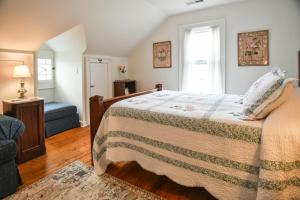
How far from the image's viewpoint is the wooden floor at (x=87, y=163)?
1.83m

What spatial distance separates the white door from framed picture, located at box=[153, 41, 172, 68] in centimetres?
118

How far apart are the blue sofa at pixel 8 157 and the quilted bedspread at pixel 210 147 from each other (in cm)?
76

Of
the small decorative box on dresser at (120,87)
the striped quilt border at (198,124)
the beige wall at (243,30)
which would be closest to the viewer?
the striped quilt border at (198,124)

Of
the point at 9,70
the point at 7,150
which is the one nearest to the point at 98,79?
the point at 9,70

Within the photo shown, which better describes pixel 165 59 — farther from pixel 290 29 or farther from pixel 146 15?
pixel 290 29

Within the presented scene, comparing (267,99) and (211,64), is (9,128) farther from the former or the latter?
(211,64)

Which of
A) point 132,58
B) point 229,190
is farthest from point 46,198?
point 132,58

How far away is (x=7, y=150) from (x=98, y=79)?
2.66 metres

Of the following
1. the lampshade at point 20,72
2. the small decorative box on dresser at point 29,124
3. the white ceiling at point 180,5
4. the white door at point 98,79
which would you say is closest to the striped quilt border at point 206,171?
the small decorative box on dresser at point 29,124

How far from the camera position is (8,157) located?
174 cm

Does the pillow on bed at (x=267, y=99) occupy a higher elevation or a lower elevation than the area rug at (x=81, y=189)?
higher

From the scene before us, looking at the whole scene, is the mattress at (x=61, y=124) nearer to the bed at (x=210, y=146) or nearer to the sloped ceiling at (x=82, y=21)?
the sloped ceiling at (x=82, y=21)

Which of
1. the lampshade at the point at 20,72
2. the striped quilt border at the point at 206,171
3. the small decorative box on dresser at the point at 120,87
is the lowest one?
the striped quilt border at the point at 206,171

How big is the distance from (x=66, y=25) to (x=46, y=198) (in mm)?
2446
